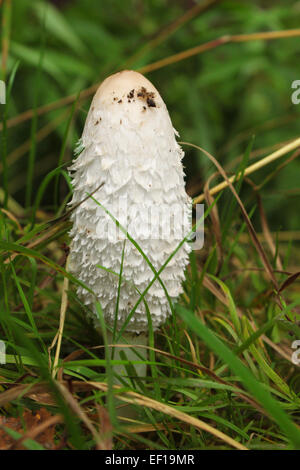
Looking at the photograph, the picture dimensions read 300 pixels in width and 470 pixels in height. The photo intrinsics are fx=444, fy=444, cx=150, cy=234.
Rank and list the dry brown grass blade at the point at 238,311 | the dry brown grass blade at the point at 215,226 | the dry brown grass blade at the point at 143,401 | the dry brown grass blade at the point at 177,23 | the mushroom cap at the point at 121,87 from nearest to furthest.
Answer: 1. the dry brown grass blade at the point at 143,401
2. the mushroom cap at the point at 121,87
3. the dry brown grass blade at the point at 238,311
4. the dry brown grass blade at the point at 215,226
5. the dry brown grass blade at the point at 177,23

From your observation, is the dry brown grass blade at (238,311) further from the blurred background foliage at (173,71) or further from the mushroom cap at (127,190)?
the blurred background foliage at (173,71)

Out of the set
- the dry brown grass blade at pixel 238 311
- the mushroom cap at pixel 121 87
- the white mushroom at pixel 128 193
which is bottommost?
the dry brown grass blade at pixel 238 311

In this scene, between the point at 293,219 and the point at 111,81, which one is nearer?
the point at 111,81

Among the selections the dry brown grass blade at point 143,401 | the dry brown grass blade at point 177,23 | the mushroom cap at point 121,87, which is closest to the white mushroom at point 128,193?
the mushroom cap at point 121,87

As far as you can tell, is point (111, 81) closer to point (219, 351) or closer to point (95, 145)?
point (95, 145)

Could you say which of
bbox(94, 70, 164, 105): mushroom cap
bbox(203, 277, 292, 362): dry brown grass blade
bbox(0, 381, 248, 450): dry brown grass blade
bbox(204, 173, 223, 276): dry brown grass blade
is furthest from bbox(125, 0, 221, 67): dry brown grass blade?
bbox(0, 381, 248, 450): dry brown grass blade
